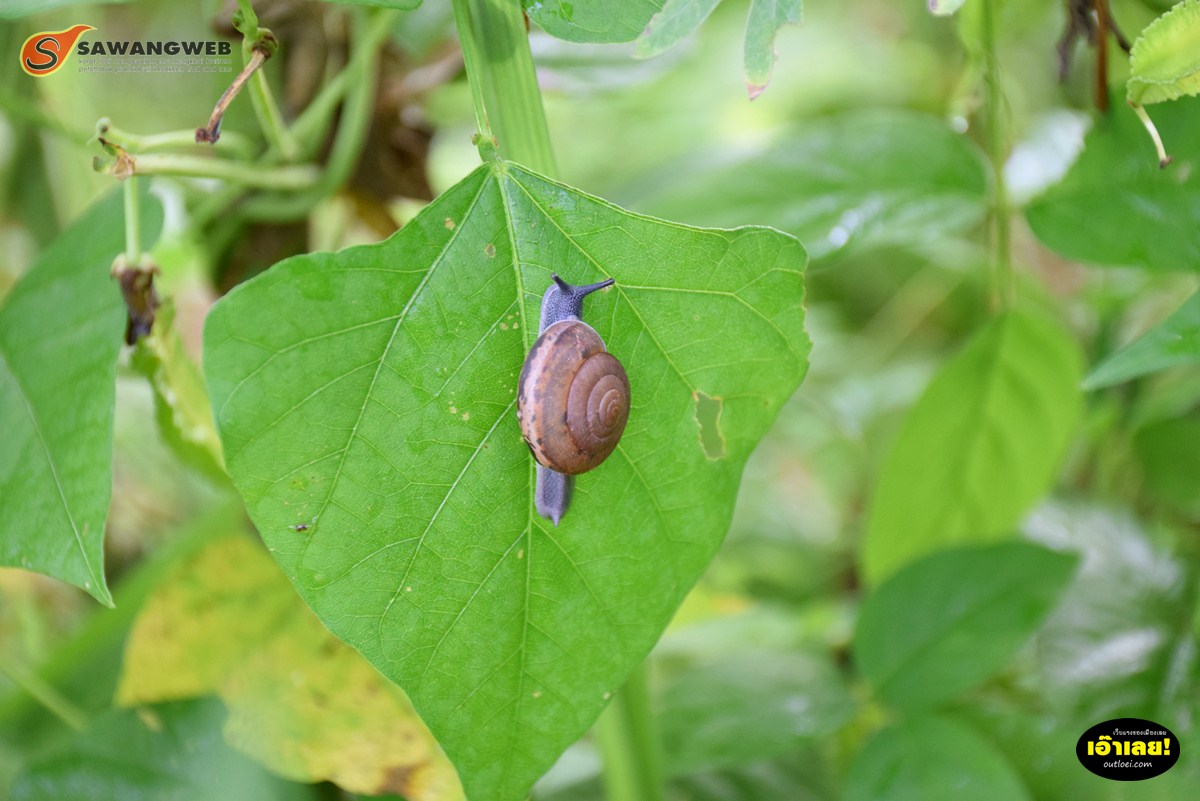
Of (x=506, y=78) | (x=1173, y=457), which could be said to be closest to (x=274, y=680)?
(x=506, y=78)

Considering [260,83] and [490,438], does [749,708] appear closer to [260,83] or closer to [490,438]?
[490,438]

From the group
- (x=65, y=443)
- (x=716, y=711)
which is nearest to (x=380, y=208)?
(x=65, y=443)

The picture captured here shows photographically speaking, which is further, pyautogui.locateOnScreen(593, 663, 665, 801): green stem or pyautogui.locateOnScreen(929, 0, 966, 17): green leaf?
pyautogui.locateOnScreen(593, 663, 665, 801): green stem

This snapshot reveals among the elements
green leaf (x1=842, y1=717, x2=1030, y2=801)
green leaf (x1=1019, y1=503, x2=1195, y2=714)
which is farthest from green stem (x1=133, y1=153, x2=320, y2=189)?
green leaf (x1=1019, y1=503, x2=1195, y2=714)

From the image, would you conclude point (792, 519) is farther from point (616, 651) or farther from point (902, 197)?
point (616, 651)

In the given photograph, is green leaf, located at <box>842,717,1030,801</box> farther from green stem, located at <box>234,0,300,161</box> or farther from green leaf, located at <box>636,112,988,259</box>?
green stem, located at <box>234,0,300,161</box>

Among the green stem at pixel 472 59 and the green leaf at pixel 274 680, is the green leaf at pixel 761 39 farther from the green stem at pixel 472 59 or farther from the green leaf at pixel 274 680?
the green leaf at pixel 274 680

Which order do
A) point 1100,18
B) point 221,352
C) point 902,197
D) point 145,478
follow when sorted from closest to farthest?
1. point 221,352
2. point 1100,18
3. point 902,197
4. point 145,478

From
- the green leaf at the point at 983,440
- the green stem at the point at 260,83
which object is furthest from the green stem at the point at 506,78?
Answer: the green leaf at the point at 983,440
